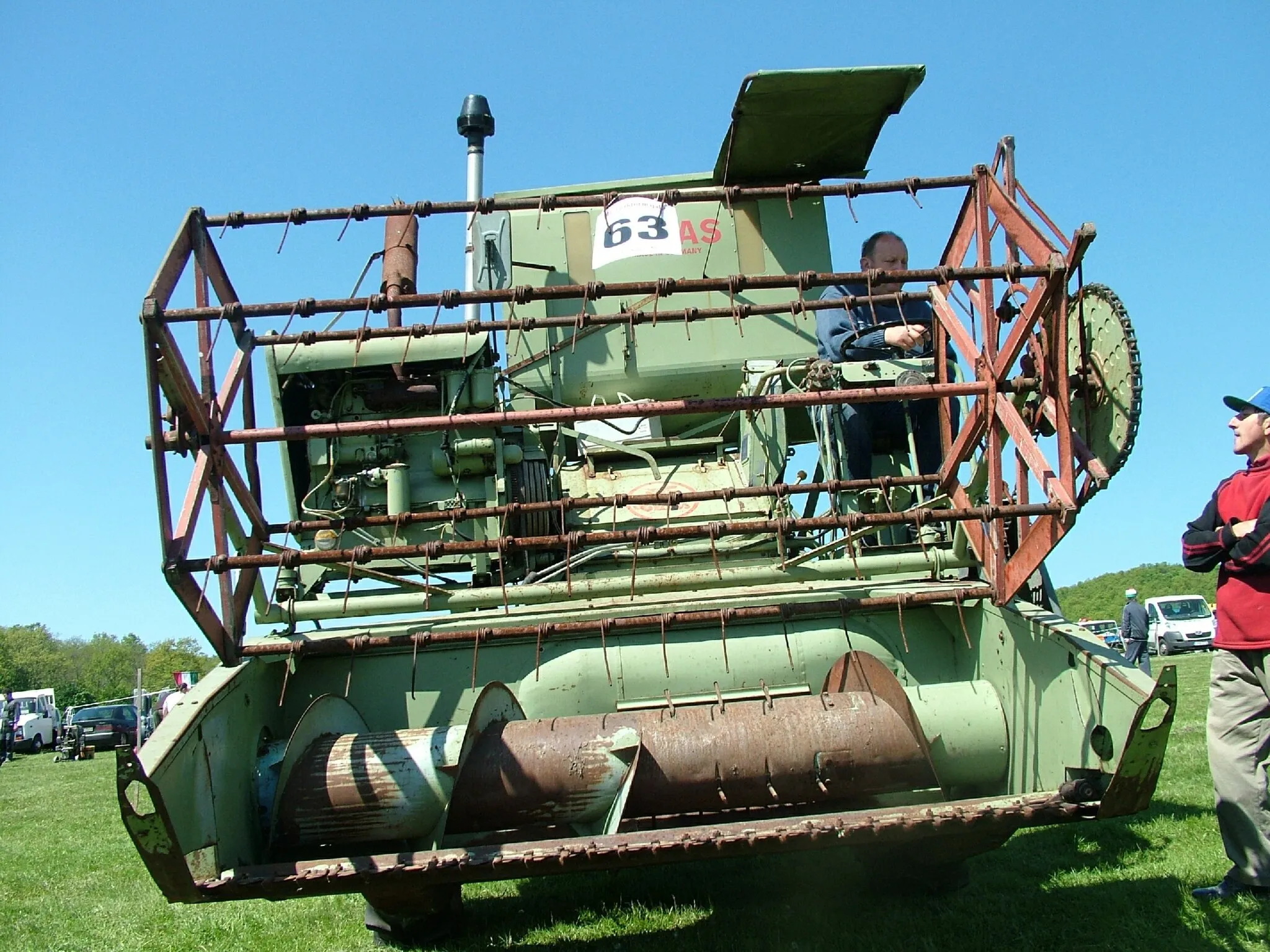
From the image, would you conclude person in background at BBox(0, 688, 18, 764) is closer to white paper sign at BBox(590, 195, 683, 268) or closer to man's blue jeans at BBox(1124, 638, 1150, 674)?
man's blue jeans at BBox(1124, 638, 1150, 674)

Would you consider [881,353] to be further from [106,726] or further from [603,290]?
[106,726]

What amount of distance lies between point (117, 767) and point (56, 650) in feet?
370

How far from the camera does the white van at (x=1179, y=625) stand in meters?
34.0

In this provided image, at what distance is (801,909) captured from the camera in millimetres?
4527

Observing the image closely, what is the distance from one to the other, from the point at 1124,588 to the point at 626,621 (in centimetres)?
7595

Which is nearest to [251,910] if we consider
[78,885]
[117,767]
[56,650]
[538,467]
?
[78,885]

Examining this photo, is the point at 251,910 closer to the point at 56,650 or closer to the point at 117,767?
the point at 117,767

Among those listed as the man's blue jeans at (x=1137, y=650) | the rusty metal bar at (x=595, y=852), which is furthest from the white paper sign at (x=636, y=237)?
the man's blue jeans at (x=1137, y=650)

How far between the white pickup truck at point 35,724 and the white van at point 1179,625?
3598 centimetres

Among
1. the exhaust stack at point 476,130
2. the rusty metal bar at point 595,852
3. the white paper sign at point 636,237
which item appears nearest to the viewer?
the rusty metal bar at point 595,852

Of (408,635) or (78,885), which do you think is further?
(78,885)

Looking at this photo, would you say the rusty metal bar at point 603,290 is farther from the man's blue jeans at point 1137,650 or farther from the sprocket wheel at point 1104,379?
the man's blue jeans at point 1137,650

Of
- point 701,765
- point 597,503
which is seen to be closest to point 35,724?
point 597,503

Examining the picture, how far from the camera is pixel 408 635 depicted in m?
4.33
